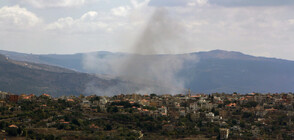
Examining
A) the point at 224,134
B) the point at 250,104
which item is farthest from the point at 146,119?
the point at 250,104

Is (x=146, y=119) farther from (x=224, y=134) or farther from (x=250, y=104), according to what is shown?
(x=250, y=104)

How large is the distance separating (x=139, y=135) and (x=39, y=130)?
16050mm

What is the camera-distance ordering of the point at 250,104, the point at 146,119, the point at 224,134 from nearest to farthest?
the point at 224,134, the point at 146,119, the point at 250,104

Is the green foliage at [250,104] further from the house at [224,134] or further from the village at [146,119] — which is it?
the house at [224,134]

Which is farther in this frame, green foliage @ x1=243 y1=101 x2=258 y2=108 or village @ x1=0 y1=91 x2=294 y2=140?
green foliage @ x1=243 y1=101 x2=258 y2=108

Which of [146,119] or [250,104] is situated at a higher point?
[250,104]

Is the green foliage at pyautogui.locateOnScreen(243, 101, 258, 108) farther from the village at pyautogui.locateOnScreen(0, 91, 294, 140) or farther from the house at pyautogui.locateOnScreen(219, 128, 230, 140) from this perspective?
the house at pyautogui.locateOnScreen(219, 128, 230, 140)

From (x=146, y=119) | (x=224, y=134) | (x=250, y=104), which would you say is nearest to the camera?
(x=224, y=134)

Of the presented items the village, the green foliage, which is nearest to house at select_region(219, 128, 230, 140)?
the village

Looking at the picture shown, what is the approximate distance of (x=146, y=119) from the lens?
10406 cm

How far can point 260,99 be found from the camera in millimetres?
132625

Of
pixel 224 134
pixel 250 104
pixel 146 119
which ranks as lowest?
pixel 224 134

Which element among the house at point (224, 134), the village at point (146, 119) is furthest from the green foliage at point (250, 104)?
the house at point (224, 134)

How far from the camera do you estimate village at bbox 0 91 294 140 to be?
87.8 m
